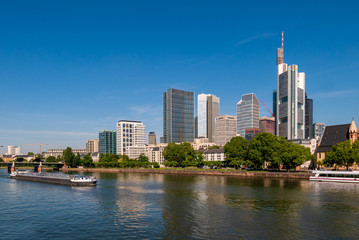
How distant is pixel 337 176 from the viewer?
113 metres

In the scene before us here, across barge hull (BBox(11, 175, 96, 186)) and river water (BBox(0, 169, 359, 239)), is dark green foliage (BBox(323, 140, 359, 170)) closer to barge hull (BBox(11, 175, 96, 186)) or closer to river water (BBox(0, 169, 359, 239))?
river water (BBox(0, 169, 359, 239))

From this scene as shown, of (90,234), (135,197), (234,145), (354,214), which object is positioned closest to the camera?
(90,234)

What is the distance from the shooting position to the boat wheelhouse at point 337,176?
Answer: 108 metres

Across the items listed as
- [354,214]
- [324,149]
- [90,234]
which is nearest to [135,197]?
[90,234]

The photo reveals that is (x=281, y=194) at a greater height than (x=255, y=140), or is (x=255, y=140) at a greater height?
(x=255, y=140)

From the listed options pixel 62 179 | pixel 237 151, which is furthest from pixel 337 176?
pixel 62 179

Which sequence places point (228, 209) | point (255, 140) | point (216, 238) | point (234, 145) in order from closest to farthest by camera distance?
1. point (216, 238)
2. point (228, 209)
3. point (255, 140)
4. point (234, 145)

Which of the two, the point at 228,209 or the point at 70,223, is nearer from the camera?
the point at 70,223

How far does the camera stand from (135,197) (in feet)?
246

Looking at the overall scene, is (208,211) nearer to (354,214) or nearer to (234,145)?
(354,214)

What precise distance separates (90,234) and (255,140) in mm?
129653

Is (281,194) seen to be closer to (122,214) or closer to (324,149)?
(122,214)

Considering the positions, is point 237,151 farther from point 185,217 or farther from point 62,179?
point 185,217

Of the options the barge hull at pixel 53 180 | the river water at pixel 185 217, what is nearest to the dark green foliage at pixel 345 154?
the river water at pixel 185 217
